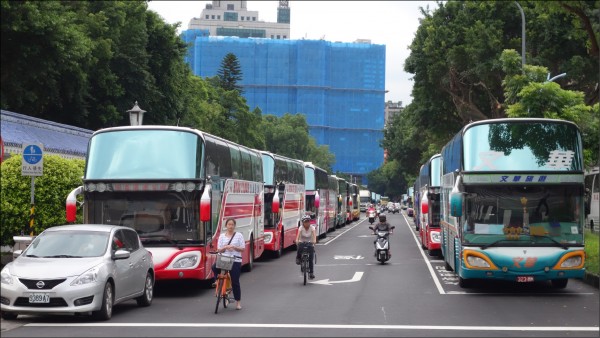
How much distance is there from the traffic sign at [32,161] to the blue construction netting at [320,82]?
13460 cm

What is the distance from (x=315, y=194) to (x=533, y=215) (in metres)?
27.0

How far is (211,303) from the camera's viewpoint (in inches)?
719

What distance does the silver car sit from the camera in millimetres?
14453

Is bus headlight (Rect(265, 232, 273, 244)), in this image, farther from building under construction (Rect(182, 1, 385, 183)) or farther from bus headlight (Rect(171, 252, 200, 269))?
building under construction (Rect(182, 1, 385, 183))

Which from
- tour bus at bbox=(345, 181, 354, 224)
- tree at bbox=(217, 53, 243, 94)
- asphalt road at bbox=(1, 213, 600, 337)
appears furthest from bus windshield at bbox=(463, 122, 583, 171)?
tree at bbox=(217, 53, 243, 94)

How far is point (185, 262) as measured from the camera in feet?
63.7

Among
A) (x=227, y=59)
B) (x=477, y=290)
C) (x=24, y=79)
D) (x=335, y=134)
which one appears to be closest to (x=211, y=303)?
(x=477, y=290)

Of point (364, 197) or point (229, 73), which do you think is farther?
point (364, 197)

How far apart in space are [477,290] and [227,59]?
77.6m

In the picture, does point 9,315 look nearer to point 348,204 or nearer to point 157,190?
point 157,190

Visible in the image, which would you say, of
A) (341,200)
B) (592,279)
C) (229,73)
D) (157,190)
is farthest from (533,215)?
(229,73)

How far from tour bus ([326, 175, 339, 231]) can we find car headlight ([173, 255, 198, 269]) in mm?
34792

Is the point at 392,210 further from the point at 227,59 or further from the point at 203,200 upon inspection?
the point at 203,200

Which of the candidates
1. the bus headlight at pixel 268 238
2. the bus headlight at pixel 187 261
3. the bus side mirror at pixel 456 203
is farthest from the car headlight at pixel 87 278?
the bus headlight at pixel 268 238
